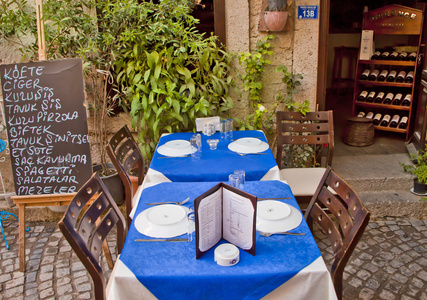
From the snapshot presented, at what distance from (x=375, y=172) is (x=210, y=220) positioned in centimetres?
290

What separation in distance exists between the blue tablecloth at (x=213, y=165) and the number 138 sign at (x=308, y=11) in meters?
1.60

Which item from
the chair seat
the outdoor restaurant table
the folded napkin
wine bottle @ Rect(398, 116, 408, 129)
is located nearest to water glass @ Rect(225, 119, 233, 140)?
the folded napkin

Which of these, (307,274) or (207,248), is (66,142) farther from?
(307,274)

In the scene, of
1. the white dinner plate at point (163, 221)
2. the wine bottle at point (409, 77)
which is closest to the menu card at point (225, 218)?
the white dinner plate at point (163, 221)

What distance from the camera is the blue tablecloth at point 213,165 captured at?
2.65m

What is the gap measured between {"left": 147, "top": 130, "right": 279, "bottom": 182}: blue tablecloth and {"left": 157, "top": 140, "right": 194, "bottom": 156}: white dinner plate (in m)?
0.06

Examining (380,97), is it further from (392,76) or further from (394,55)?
(394,55)

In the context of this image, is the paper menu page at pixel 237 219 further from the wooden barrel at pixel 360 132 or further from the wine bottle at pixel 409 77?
the wine bottle at pixel 409 77

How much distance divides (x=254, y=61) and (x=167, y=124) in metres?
1.03

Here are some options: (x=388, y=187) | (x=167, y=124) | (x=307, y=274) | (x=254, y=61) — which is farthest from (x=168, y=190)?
(x=388, y=187)

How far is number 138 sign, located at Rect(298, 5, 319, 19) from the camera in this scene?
3.81 metres

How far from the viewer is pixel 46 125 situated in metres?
3.05

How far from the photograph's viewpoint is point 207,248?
1.74m

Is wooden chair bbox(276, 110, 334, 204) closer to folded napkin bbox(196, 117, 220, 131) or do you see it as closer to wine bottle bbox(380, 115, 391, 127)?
folded napkin bbox(196, 117, 220, 131)
